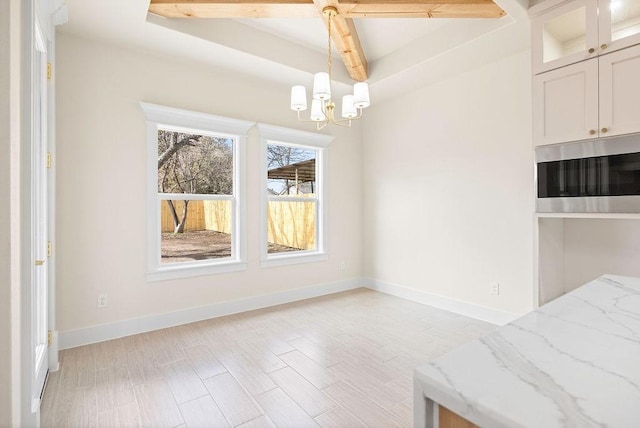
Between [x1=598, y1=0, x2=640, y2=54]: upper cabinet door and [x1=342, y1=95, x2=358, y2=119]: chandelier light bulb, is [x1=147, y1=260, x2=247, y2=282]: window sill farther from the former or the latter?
[x1=598, y1=0, x2=640, y2=54]: upper cabinet door

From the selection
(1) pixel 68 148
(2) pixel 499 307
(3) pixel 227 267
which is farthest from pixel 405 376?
(1) pixel 68 148

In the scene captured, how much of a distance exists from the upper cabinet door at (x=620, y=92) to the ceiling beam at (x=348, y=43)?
6.85 feet

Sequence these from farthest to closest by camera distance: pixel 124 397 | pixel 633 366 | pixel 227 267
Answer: pixel 227 267 < pixel 124 397 < pixel 633 366

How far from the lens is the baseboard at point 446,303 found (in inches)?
137

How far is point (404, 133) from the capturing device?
14.5 ft

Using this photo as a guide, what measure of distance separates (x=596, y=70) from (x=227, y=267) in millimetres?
3732

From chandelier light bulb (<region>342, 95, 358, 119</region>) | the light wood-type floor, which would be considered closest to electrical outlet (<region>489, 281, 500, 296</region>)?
the light wood-type floor

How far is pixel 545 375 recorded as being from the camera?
0.60 m

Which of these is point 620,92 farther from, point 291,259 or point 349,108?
point 291,259

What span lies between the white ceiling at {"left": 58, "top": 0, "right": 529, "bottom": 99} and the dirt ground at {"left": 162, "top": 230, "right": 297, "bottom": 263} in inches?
73.8

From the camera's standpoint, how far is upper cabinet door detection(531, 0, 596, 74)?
7.79ft

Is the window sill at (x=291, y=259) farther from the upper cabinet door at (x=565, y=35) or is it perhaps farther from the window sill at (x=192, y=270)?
the upper cabinet door at (x=565, y=35)

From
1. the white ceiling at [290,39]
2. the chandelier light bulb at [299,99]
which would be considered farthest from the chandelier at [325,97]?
the white ceiling at [290,39]
